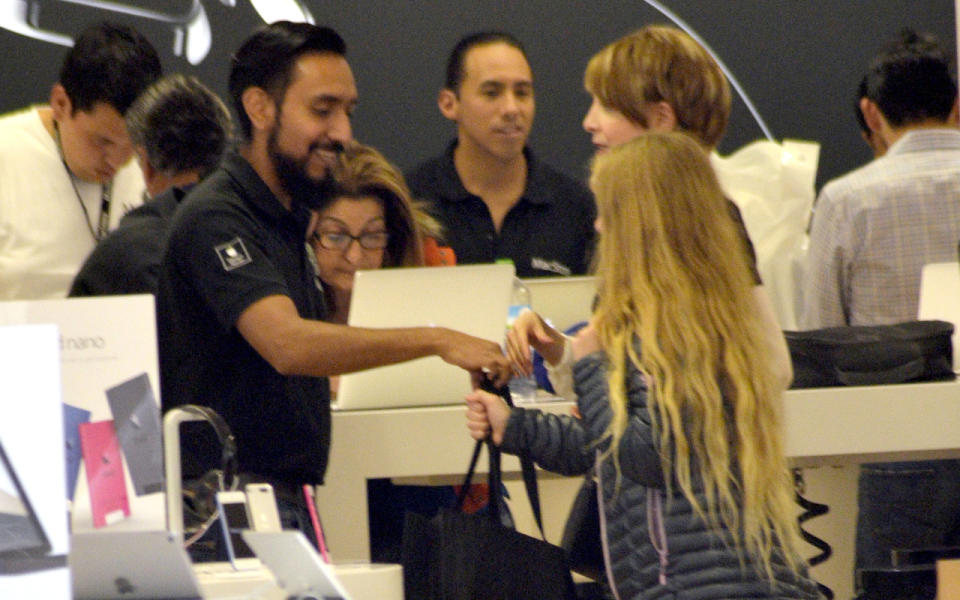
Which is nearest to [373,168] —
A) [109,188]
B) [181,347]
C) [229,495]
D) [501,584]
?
[109,188]

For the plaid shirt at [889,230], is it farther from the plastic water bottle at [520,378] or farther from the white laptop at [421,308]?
the white laptop at [421,308]

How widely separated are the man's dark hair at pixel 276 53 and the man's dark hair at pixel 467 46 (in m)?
1.51

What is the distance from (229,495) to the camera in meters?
1.73

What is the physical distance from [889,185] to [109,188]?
80.1 inches

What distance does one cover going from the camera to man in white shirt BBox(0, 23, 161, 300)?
132 inches

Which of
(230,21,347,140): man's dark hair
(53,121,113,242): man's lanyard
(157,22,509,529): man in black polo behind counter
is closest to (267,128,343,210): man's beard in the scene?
(157,22,509,529): man in black polo behind counter

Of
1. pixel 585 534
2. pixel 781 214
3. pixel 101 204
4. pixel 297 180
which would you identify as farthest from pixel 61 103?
pixel 781 214

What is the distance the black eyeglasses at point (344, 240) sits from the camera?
337 centimetres

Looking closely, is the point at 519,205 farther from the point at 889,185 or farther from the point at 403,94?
the point at 889,185

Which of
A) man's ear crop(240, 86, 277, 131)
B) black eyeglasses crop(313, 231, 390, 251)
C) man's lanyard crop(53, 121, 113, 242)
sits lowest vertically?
black eyeglasses crop(313, 231, 390, 251)

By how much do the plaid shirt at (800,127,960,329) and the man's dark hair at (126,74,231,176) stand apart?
63.2 inches

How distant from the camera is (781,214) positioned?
422 cm

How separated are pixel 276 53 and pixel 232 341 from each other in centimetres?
59

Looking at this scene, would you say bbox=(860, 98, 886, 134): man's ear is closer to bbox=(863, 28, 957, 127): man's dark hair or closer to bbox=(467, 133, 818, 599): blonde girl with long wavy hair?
bbox=(863, 28, 957, 127): man's dark hair
